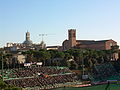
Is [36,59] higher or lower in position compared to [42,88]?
higher

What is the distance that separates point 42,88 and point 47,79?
4.42m

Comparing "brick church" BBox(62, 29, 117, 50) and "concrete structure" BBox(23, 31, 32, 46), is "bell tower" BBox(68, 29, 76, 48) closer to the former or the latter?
"brick church" BBox(62, 29, 117, 50)

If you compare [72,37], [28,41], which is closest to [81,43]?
[72,37]

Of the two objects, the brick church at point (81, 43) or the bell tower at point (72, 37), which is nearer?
the brick church at point (81, 43)

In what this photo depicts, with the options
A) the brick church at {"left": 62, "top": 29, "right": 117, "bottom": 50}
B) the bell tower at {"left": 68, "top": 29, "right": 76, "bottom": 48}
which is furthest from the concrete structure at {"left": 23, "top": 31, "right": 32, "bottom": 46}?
the bell tower at {"left": 68, "top": 29, "right": 76, "bottom": 48}

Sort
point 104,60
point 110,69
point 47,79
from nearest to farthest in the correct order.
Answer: point 47,79 < point 110,69 < point 104,60

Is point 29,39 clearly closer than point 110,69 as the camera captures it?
No

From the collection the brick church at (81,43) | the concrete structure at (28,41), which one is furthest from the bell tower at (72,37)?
the concrete structure at (28,41)

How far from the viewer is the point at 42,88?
144ft

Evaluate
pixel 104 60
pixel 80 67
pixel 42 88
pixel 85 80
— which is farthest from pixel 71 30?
pixel 42 88

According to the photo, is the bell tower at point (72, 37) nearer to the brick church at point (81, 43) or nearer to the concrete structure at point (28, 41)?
the brick church at point (81, 43)

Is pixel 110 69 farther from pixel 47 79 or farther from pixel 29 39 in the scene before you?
pixel 29 39

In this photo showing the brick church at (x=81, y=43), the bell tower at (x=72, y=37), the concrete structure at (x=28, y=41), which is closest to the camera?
the brick church at (x=81, y=43)

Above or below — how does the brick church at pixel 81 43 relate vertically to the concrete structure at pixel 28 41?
below
